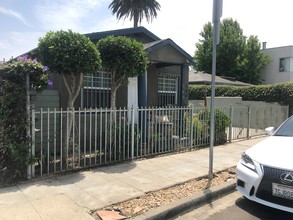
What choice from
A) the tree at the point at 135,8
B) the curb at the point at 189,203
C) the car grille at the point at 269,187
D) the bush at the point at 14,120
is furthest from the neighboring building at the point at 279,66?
the bush at the point at 14,120

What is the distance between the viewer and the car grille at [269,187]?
375 centimetres

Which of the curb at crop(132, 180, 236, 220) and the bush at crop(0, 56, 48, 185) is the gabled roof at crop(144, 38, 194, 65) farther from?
the curb at crop(132, 180, 236, 220)

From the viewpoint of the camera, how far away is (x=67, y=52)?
5.75 meters

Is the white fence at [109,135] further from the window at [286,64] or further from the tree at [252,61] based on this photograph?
the window at [286,64]

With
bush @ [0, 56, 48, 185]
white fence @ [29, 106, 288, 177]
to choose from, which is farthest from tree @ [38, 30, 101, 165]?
bush @ [0, 56, 48, 185]

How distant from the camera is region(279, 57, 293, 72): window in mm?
28569

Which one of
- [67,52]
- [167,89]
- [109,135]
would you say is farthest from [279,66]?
[67,52]

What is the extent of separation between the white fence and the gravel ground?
2006 mm

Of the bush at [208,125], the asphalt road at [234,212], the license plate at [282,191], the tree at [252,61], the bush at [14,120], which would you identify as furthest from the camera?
the tree at [252,61]

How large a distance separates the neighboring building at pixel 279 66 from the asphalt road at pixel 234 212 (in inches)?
1097

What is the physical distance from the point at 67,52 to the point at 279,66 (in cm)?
2868

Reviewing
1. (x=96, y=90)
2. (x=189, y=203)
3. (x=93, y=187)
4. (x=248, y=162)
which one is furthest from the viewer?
(x=96, y=90)

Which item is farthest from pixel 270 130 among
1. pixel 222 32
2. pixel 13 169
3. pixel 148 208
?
pixel 222 32

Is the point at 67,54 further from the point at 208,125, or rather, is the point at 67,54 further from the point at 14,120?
the point at 208,125
